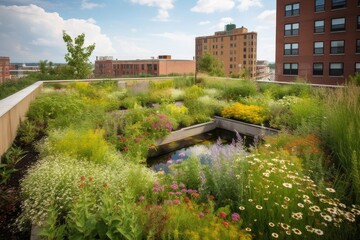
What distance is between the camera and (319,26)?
111 feet

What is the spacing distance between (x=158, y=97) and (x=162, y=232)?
415 inches

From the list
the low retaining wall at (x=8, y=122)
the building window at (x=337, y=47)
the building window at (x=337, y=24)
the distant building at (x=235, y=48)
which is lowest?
the low retaining wall at (x=8, y=122)

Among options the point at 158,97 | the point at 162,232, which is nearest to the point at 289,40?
the point at 158,97

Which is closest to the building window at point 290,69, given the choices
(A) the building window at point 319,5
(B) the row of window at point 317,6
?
(B) the row of window at point 317,6

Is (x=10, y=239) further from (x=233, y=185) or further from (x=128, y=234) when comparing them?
(x=233, y=185)

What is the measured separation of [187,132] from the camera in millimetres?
9328

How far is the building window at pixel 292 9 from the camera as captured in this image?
116 ft

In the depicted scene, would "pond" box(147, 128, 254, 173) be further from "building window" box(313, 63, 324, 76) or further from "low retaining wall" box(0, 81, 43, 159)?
"building window" box(313, 63, 324, 76)

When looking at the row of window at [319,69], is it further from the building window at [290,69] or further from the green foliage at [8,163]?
the green foliage at [8,163]

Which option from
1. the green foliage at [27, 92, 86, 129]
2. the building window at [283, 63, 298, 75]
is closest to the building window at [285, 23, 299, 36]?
the building window at [283, 63, 298, 75]

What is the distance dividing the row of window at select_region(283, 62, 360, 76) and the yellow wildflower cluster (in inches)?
1098

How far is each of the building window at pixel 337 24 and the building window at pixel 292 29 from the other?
4.35 m

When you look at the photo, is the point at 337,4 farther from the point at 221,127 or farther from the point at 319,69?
the point at 221,127

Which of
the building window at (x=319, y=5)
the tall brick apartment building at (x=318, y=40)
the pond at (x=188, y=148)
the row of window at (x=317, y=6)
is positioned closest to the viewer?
the pond at (x=188, y=148)
